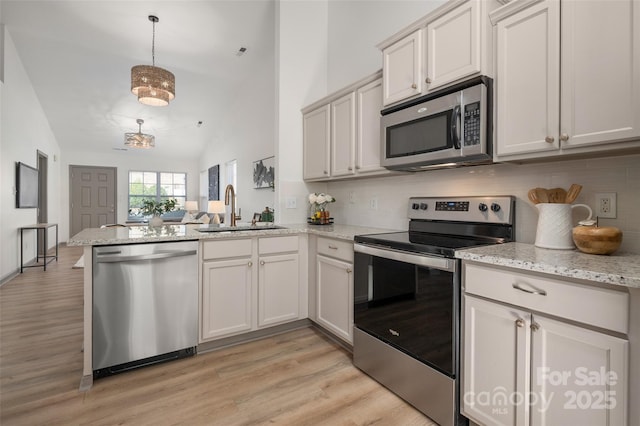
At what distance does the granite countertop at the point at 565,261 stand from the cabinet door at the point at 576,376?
0.21 meters

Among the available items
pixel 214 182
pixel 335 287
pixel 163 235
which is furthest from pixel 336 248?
pixel 214 182

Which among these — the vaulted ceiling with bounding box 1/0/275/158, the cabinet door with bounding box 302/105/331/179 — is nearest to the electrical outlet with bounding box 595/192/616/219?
the cabinet door with bounding box 302/105/331/179

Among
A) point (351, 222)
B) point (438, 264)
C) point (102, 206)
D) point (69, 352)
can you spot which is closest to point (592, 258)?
point (438, 264)

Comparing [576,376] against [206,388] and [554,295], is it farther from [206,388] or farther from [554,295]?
[206,388]

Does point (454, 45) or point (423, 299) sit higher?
point (454, 45)

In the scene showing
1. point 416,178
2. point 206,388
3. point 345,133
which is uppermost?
point 345,133

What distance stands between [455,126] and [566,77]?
52 cm

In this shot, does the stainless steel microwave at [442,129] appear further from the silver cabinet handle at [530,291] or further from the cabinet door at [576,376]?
the cabinet door at [576,376]

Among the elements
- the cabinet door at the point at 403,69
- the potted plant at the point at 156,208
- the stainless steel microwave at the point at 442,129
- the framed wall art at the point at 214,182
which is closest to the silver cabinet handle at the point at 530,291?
the stainless steel microwave at the point at 442,129

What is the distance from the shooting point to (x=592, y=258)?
4.27ft

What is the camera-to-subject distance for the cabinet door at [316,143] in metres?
2.99

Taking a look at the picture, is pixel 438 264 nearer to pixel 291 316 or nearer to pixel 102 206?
pixel 291 316

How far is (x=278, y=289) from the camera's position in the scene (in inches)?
106

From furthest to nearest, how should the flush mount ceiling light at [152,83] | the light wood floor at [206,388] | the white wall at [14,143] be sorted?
the white wall at [14,143], the flush mount ceiling light at [152,83], the light wood floor at [206,388]
